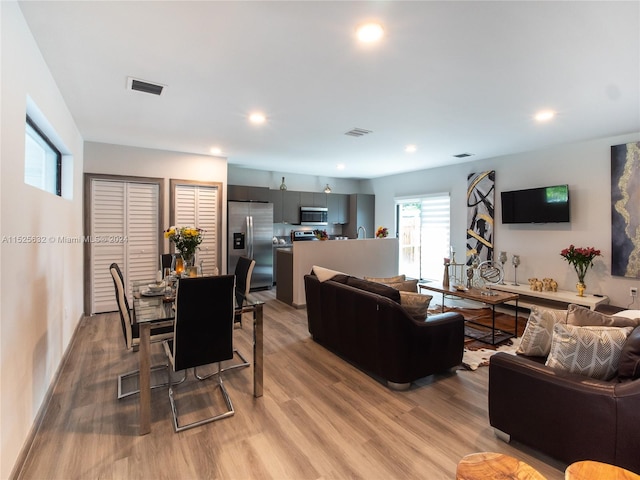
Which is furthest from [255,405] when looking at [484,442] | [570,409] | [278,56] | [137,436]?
[278,56]

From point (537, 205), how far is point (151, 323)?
5.43 m

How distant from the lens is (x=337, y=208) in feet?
26.8

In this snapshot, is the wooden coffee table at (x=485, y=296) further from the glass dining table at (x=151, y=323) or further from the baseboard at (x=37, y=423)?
the baseboard at (x=37, y=423)

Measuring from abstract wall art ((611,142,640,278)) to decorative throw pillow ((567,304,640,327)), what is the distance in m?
2.87

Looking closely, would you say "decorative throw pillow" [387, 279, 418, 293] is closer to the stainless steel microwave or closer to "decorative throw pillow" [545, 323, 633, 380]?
"decorative throw pillow" [545, 323, 633, 380]

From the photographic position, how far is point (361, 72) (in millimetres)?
2580

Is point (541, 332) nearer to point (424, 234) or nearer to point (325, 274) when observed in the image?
point (325, 274)

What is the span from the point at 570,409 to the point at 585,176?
414 cm

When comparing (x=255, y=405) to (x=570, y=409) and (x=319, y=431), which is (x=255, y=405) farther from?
(x=570, y=409)

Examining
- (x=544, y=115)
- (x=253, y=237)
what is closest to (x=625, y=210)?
(x=544, y=115)

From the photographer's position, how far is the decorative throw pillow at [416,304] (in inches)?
113

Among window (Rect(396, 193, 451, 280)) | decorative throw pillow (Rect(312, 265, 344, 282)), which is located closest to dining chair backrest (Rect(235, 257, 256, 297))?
decorative throw pillow (Rect(312, 265, 344, 282))

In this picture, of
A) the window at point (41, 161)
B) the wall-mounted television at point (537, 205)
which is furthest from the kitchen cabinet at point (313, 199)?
the window at point (41, 161)

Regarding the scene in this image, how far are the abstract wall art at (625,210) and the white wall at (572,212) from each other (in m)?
0.08
